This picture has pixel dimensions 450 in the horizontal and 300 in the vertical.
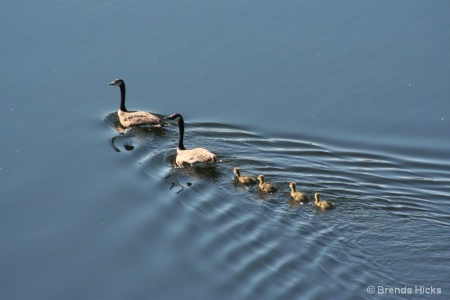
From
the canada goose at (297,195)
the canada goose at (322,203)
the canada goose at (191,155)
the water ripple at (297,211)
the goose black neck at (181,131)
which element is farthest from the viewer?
the goose black neck at (181,131)

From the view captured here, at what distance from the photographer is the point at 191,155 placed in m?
19.5

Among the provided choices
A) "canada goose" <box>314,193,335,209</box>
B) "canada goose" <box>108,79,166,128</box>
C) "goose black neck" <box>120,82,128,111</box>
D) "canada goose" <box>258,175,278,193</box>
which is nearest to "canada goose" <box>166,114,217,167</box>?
"canada goose" <box>108,79,166,128</box>

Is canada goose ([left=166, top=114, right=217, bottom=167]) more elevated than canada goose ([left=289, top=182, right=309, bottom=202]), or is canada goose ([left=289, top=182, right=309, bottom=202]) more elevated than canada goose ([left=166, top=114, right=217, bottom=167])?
canada goose ([left=166, top=114, right=217, bottom=167])

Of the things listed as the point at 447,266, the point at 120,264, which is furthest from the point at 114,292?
the point at 447,266

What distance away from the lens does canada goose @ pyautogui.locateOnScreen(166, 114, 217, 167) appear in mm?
19344

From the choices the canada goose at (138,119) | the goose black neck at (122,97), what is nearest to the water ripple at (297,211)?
the canada goose at (138,119)

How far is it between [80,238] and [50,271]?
3.50 feet

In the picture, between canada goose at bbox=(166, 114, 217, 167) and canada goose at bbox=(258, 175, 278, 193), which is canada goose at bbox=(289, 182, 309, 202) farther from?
canada goose at bbox=(166, 114, 217, 167)

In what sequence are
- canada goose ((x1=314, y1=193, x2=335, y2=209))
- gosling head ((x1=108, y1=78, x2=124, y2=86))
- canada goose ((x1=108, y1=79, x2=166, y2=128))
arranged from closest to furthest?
canada goose ((x1=314, y1=193, x2=335, y2=209)), canada goose ((x1=108, y1=79, x2=166, y2=128)), gosling head ((x1=108, y1=78, x2=124, y2=86))

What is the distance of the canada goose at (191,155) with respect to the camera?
19.3m

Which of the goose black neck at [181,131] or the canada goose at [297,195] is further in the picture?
the goose black neck at [181,131]

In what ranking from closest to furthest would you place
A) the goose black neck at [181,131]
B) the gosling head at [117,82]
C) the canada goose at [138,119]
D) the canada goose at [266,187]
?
the canada goose at [266,187], the goose black neck at [181,131], the canada goose at [138,119], the gosling head at [117,82]

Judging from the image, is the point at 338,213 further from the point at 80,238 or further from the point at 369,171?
the point at 80,238

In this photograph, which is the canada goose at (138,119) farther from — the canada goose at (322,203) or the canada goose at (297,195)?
the canada goose at (322,203)
